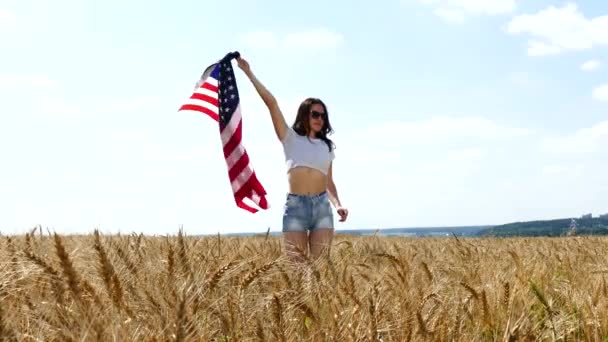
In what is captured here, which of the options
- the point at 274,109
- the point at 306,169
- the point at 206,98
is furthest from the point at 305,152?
the point at 206,98

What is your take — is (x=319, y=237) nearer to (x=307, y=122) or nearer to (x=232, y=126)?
(x=307, y=122)

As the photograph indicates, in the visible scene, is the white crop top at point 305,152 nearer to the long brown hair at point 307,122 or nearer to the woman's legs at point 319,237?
the long brown hair at point 307,122

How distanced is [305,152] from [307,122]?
0.85ft

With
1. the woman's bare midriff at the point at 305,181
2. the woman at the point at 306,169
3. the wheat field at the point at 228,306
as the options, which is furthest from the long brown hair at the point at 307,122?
the wheat field at the point at 228,306

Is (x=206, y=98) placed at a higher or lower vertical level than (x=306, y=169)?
higher

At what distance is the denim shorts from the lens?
465cm

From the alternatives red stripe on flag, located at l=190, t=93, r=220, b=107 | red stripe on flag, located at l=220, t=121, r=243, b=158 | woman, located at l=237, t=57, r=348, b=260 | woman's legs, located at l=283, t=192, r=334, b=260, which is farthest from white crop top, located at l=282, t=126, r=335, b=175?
red stripe on flag, located at l=190, t=93, r=220, b=107

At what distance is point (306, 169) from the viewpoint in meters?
4.77

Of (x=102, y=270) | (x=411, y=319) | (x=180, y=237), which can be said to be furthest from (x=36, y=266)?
(x=411, y=319)

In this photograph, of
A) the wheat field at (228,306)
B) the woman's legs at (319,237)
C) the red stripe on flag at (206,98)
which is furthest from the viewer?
the red stripe on flag at (206,98)

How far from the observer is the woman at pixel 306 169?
15.3ft

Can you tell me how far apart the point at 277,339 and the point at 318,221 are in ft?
9.85

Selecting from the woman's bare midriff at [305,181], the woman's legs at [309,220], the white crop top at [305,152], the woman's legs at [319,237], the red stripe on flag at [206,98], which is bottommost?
the woman's legs at [319,237]

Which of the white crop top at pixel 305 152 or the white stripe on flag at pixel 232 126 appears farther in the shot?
the white stripe on flag at pixel 232 126
